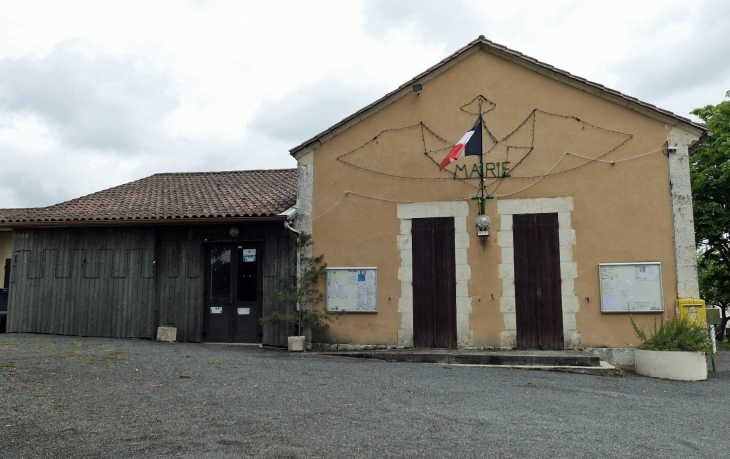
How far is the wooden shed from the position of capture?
427 inches

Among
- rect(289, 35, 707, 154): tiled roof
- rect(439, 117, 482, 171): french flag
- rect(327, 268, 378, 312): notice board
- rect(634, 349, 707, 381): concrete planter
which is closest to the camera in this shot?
rect(634, 349, 707, 381): concrete planter

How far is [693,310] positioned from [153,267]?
999 centimetres

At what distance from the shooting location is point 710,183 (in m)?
16.3

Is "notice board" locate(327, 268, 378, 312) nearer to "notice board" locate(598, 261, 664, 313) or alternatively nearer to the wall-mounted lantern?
the wall-mounted lantern

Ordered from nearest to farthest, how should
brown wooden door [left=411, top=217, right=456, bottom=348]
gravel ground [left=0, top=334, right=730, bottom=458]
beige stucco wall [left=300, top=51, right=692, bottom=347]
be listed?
gravel ground [left=0, top=334, right=730, bottom=458]
beige stucco wall [left=300, top=51, right=692, bottom=347]
brown wooden door [left=411, top=217, right=456, bottom=348]

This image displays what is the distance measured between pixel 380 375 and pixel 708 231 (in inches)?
523

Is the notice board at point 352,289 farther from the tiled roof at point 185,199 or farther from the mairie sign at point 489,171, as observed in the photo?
the mairie sign at point 489,171

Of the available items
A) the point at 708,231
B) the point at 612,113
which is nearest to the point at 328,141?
the point at 612,113

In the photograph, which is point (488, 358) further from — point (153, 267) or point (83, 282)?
point (83, 282)

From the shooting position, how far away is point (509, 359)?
8578 millimetres

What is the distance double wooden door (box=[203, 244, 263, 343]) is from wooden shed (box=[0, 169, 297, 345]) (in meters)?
0.02

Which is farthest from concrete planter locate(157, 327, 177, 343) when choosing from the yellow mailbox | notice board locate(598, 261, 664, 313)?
the yellow mailbox

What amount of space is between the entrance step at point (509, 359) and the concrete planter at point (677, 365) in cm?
55

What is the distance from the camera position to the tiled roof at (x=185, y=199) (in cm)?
1076
